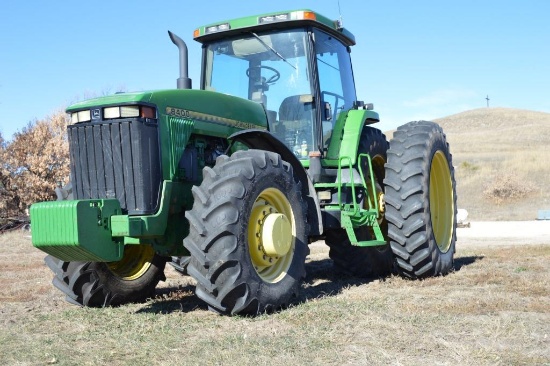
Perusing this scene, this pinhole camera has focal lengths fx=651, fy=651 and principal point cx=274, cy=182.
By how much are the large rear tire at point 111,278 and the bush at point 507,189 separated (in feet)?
94.7

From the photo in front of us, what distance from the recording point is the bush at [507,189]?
33188mm

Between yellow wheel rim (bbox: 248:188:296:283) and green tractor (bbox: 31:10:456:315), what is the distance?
0.6 inches

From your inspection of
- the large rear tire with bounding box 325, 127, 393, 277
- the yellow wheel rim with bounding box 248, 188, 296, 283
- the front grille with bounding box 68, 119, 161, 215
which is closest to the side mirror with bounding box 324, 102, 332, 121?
the large rear tire with bounding box 325, 127, 393, 277

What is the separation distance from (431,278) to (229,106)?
310 centimetres

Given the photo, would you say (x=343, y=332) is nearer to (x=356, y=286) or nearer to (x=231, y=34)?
(x=356, y=286)

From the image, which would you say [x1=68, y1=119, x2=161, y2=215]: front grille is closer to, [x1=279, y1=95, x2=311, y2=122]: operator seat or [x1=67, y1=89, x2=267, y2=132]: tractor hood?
[x1=67, y1=89, x2=267, y2=132]: tractor hood

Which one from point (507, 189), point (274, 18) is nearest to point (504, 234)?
point (274, 18)

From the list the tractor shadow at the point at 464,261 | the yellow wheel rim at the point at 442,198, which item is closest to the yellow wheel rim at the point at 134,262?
the yellow wheel rim at the point at 442,198

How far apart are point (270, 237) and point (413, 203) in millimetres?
2255

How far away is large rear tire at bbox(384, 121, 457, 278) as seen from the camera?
7230 millimetres

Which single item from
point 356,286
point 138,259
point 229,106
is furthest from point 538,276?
point 138,259

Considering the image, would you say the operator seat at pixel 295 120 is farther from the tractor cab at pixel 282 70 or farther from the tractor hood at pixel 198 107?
the tractor hood at pixel 198 107

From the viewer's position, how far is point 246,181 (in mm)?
5453

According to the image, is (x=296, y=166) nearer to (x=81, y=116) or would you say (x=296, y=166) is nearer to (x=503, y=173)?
(x=81, y=116)
